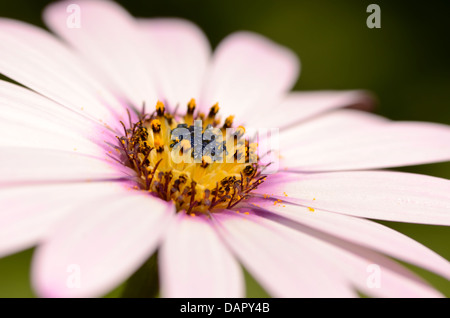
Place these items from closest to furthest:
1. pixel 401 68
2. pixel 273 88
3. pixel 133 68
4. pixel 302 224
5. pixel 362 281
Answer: pixel 362 281 → pixel 302 224 → pixel 133 68 → pixel 273 88 → pixel 401 68

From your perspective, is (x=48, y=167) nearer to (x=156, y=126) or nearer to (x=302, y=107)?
(x=156, y=126)

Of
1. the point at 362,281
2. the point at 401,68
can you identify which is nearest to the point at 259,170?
the point at 362,281

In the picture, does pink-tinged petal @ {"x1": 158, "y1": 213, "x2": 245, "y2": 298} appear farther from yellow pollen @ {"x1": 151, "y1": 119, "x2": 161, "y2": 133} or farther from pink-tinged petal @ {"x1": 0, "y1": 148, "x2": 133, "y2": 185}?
yellow pollen @ {"x1": 151, "y1": 119, "x2": 161, "y2": 133}

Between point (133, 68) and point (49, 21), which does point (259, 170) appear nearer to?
point (133, 68)

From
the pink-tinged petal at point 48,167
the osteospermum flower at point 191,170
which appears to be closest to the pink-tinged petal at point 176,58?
the osteospermum flower at point 191,170

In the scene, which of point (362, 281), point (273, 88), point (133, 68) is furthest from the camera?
point (273, 88)

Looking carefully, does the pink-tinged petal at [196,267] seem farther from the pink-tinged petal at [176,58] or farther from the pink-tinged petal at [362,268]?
the pink-tinged petal at [176,58]

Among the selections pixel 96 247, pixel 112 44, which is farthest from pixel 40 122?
pixel 112 44
